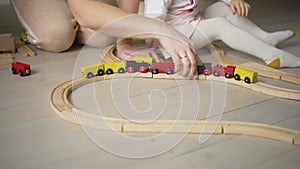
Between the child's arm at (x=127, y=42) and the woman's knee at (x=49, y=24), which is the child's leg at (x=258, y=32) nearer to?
the child's arm at (x=127, y=42)

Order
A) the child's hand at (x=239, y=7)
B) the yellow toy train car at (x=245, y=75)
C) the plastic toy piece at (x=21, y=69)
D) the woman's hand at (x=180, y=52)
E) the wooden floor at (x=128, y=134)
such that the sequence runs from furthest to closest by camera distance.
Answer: the child's hand at (x=239, y=7) → the plastic toy piece at (x=21, y=69) → the yellow toy train car at (x=245, y=75) → the woman's hand at (x=180, y=52) → the wooden floor at (x=128, y=134)

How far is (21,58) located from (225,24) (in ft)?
2.08

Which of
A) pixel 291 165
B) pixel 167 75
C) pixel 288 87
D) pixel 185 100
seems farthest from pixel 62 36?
pixel 291 165

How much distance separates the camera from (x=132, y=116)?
898 mm

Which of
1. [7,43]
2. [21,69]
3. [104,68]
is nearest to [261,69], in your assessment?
[104,68]

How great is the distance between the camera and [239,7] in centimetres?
126

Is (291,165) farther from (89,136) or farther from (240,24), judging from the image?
(240,24)

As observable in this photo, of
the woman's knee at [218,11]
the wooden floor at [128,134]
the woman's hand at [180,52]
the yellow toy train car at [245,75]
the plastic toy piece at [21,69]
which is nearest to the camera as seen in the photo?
the wooden floor at [128,134]

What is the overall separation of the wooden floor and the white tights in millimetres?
49

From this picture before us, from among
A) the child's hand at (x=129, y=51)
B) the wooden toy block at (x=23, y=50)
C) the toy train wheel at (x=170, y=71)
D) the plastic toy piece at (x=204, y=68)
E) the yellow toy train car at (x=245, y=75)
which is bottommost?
the wooden toy block at (x=23, y=50)

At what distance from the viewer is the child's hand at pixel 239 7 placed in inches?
49.3

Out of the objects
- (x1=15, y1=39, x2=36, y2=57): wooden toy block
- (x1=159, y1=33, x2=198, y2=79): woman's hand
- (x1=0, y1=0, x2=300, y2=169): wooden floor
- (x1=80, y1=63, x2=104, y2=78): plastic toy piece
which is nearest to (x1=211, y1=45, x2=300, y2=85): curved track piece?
(x1=0, y1=0, x2=300, y2=169): wooden floor

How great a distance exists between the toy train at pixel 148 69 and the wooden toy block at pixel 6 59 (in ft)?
0.94

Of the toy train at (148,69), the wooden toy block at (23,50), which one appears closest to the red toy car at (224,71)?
the toy train at (148,69)
